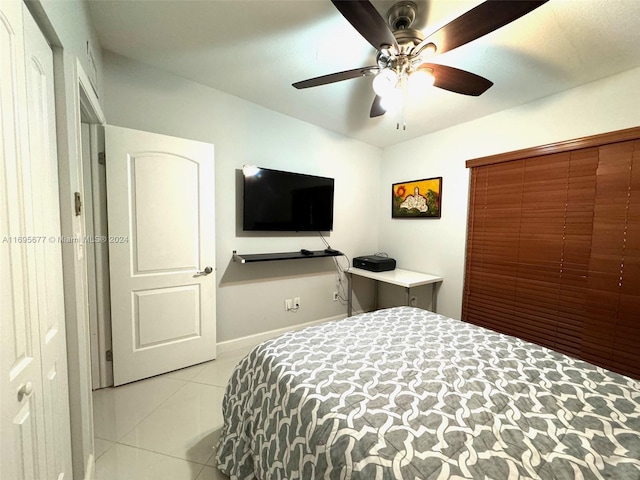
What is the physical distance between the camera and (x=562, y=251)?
2.07 m

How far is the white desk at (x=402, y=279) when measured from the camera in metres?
2.63

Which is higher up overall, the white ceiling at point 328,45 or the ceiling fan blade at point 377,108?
the white ceiling at point 328,45

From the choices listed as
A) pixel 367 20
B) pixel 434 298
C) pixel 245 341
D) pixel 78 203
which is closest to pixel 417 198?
pixel 434 298

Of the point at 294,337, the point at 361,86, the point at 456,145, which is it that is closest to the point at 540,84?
the point at 456,145

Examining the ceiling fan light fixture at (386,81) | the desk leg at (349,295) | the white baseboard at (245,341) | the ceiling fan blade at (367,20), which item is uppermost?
the ceiling fan blade at (367,20)

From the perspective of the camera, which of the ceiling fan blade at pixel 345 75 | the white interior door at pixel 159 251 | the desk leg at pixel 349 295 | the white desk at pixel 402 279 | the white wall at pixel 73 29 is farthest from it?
the desk leg at pixel 349 295

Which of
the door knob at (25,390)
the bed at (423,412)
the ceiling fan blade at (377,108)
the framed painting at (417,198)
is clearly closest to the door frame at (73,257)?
the door knob at (25,390)

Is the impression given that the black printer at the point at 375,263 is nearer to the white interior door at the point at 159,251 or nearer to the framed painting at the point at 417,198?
the framed painting at the point at 417,198

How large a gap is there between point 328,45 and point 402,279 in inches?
83.4

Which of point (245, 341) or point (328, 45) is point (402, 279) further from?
point (328, 45)

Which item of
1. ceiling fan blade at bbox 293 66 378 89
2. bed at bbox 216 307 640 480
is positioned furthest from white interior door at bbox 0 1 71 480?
ceiling fan blade at bbox 293 66 378 89

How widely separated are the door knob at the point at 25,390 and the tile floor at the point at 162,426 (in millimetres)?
948

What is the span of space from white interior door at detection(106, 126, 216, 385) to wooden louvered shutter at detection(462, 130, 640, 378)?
258 centimetres

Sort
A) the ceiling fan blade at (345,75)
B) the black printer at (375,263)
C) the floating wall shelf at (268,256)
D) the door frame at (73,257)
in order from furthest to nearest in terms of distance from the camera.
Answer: the black printer at (375,263)
the floating wall shelf at (268,256)
the ceiling fan blade at (345,75)
the door frame at (73,257)
